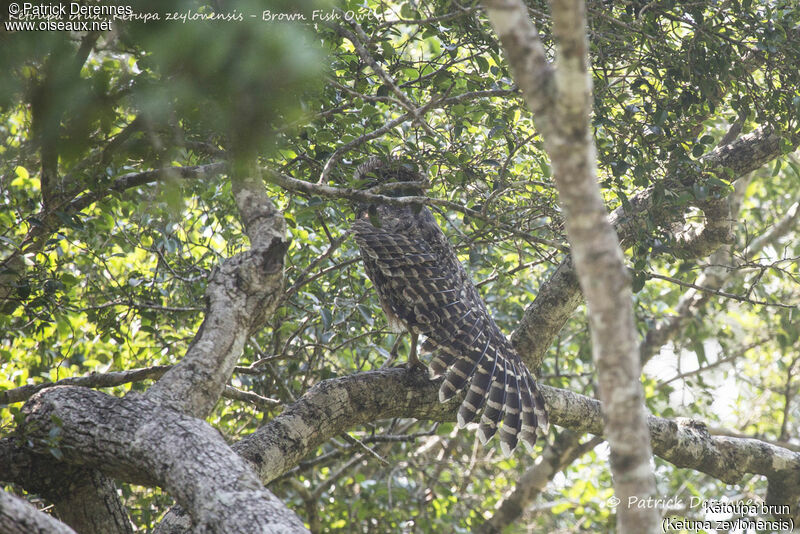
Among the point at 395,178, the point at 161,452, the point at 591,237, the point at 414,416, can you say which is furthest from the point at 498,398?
the point at 591,237

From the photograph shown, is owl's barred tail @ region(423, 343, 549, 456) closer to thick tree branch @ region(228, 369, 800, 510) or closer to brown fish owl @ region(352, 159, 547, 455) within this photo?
brown fish owl @ region(352, 159, 547, 455)

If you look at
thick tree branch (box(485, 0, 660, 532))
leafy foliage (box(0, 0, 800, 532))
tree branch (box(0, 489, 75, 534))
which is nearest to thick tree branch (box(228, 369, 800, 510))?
leafy foliage (box(0, 0, 800, 532))

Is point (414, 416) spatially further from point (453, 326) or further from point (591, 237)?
point (591, 237)

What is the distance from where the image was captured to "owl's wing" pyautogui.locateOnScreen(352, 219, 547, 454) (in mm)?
3484

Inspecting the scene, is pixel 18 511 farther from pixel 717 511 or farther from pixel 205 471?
pixel 717 511

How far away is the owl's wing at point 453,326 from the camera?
348 cm

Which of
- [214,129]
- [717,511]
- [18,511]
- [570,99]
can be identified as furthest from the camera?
[717,511]

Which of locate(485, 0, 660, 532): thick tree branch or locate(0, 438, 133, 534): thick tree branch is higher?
locate(485, 0, 660, 532): thick tree branch

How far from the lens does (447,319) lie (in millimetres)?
3744

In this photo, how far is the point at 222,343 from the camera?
2320 mm

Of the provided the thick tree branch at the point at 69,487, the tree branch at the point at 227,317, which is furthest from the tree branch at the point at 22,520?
the thick tree branch at the point at 69,487

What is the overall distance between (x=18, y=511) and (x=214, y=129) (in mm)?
1211

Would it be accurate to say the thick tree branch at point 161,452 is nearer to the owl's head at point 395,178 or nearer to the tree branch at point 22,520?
the tree branch at point 22,520

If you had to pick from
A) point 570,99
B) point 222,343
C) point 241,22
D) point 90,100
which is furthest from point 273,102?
point 570,99
